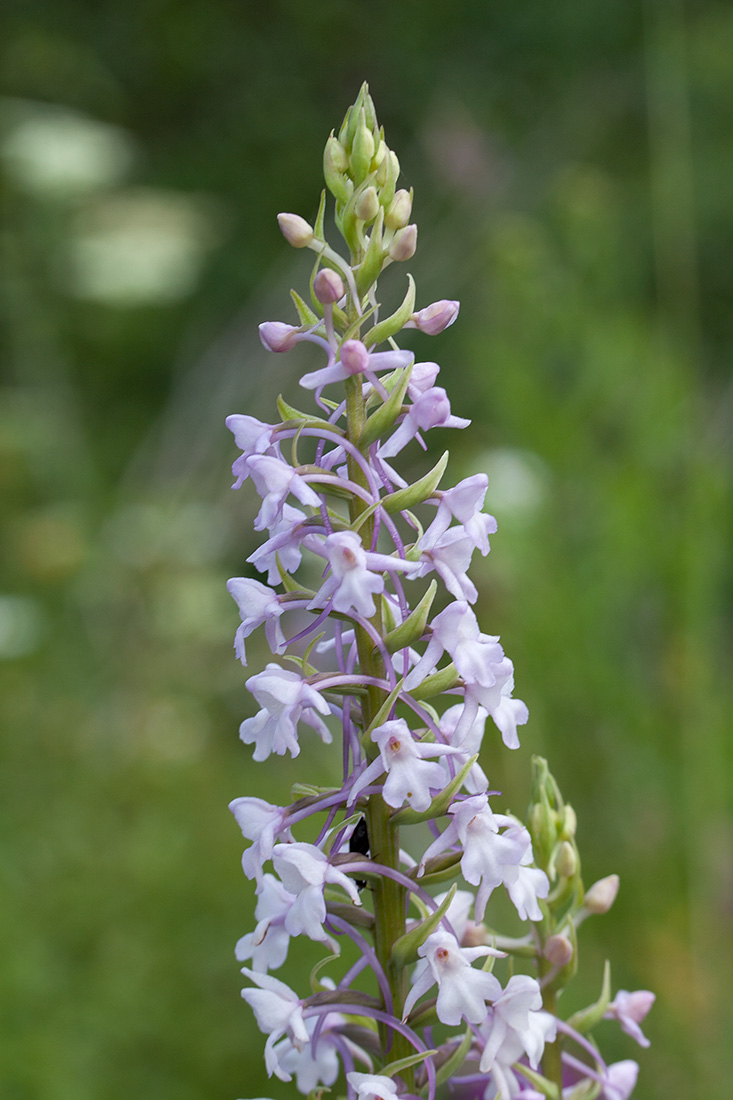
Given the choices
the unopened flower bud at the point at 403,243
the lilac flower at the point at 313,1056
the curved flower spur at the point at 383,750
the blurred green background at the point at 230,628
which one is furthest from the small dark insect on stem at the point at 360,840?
the blurred green background at the point at 230,628

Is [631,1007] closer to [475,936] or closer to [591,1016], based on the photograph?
[591,1016]

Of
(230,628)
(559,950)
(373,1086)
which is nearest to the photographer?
(373,1086)

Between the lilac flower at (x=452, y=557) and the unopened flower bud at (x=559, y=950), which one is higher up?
the lilac flower at (x=452, y=557)

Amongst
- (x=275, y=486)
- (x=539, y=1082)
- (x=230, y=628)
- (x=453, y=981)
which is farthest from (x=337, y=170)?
(x=230, y=628)

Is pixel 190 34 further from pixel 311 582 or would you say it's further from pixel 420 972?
pixel 420 972

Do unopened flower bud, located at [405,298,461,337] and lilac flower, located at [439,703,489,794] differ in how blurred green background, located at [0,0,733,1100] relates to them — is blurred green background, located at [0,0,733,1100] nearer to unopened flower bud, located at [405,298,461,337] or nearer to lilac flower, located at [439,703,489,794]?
lilac flower, located at [439,703,489,794]

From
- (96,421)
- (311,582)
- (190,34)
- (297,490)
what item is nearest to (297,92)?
(190,34)

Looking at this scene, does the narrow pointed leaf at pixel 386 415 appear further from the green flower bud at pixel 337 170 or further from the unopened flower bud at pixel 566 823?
the unopened flower bud at pixel 566 823

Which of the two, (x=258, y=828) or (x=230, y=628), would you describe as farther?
(x=230, y=628)
